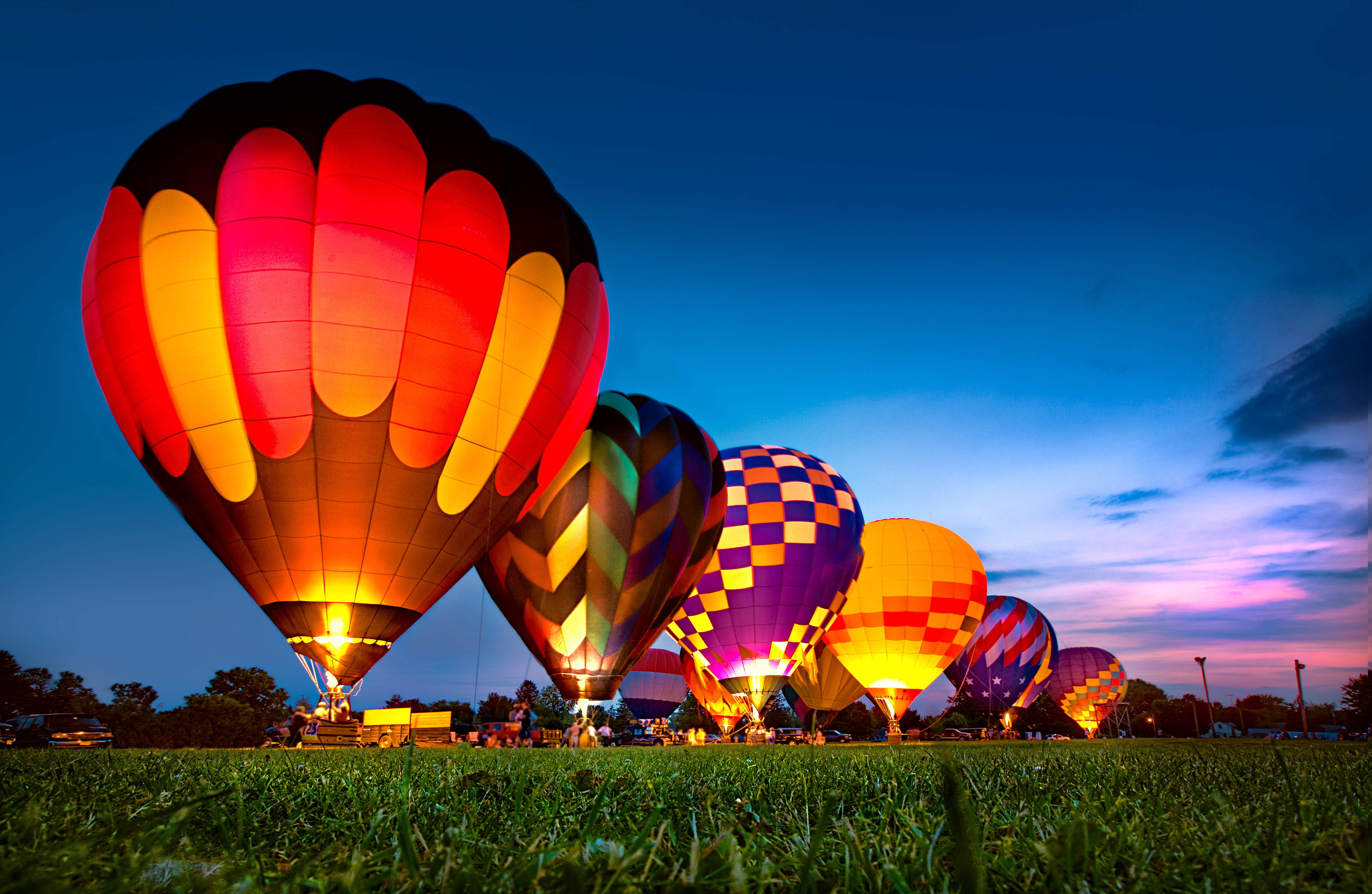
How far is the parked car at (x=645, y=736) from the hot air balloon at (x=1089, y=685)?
29.4 metres

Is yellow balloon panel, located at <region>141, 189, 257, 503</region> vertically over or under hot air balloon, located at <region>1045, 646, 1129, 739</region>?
over

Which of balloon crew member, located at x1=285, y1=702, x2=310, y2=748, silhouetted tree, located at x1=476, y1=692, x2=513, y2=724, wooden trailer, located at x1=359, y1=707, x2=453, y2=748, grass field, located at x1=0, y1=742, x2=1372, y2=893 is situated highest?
grass field, located at x1=0, y1=742, x2=1372, y2=893

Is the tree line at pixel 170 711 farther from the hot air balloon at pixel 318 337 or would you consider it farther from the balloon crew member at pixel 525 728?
the hot air balloon at pixel 318 337

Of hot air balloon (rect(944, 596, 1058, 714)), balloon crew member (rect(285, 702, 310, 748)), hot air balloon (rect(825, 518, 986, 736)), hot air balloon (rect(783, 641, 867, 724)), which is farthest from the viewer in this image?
hot air balloon (rect(944, 596, 1058, 714))

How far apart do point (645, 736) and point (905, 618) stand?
53.3ft

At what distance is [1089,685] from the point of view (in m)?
52.7

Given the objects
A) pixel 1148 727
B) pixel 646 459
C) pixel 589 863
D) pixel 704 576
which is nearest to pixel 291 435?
pixel 646 459

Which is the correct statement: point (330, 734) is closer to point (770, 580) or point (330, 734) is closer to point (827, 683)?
point (770, 580)

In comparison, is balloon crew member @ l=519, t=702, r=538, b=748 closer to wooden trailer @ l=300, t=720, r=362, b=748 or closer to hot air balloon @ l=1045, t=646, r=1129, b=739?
wooden trailer @ l=300, t=720, r=362, b=748

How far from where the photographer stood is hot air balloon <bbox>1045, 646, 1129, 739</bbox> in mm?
52719

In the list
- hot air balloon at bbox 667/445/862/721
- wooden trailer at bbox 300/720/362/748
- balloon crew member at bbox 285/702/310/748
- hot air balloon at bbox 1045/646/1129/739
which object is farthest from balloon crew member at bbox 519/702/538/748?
hot air balloon at bbox 1045/646/1129/739

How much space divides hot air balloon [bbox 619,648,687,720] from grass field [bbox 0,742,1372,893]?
44.6 meters

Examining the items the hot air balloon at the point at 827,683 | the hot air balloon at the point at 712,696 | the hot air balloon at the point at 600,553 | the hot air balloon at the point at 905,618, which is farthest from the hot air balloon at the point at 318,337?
the hot air balloon at the point at 827,683

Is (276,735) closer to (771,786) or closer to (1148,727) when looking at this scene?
(771,786)
